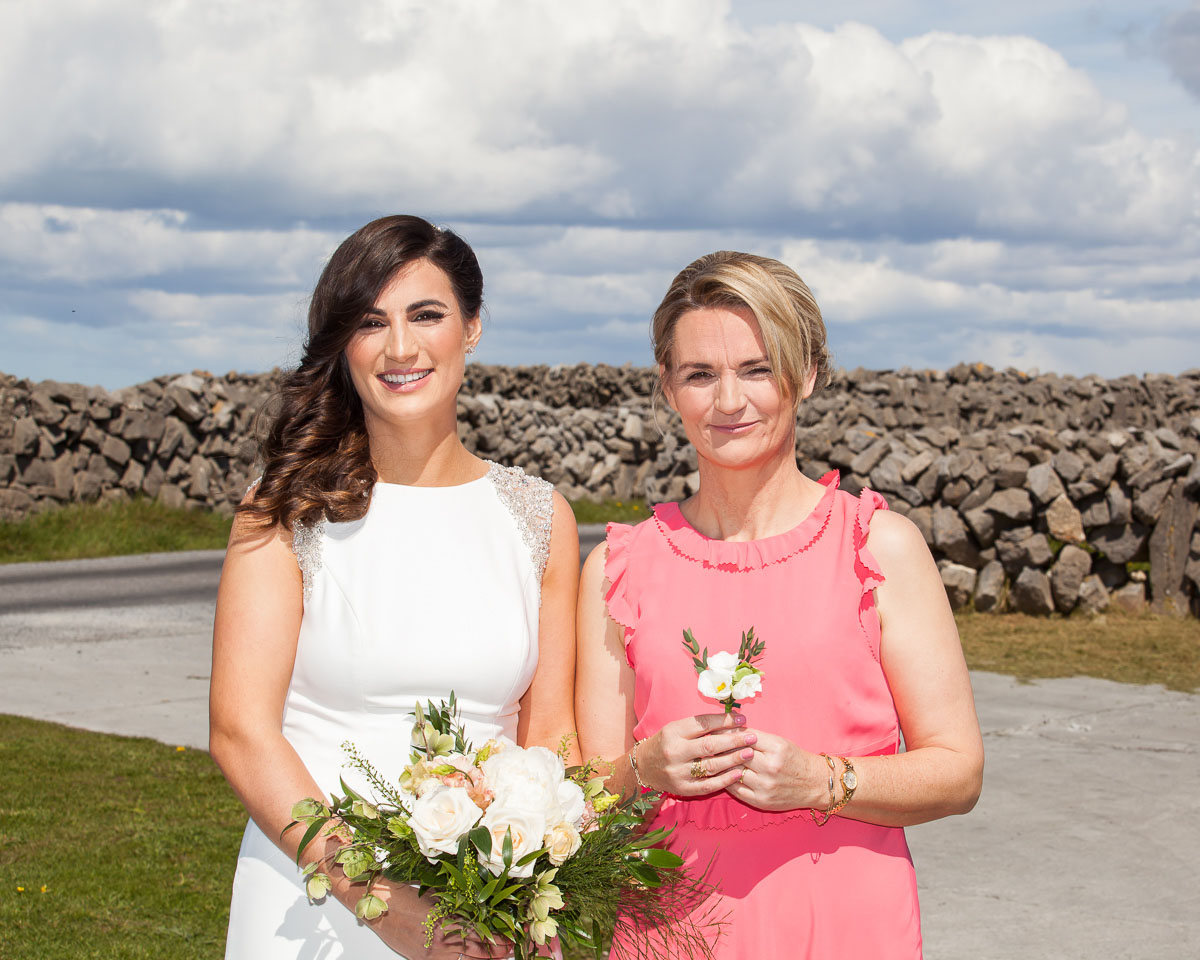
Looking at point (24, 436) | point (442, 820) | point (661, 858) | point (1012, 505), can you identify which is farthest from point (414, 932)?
point (24, 436)

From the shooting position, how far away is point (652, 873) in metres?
2.33

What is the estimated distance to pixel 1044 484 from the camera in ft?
36.3

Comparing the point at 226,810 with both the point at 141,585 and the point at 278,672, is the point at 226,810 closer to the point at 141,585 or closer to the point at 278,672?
the point at 278,672

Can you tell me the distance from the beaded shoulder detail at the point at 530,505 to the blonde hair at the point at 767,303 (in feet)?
1.79

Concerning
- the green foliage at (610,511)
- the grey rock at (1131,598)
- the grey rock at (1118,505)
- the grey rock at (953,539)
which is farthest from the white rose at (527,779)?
the green foliage at (610,511)

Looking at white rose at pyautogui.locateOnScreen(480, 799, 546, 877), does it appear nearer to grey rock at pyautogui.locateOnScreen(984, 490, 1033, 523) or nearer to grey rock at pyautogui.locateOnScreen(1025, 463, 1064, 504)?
grey rock at pyautogui.locateOnScreen(984, 490, 1033, 523)

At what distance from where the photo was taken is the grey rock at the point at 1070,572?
1102cm

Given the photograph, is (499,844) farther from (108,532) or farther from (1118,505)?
(108,532)

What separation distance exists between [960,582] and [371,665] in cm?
937

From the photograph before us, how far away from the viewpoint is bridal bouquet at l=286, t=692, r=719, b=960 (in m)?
2.15

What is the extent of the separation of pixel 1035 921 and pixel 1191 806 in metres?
1.93

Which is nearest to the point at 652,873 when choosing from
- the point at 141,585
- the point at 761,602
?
the point at 761,602

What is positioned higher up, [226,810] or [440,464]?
[440,464]

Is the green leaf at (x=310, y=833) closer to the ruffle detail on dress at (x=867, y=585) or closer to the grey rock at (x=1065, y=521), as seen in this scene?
the ruffle detail on dress at (x=867, y=585)
